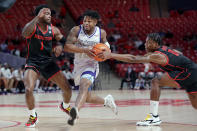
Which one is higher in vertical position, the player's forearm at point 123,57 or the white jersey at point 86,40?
the white jersey at point 86,40

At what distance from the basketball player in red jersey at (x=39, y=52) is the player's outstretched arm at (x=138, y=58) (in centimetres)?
121

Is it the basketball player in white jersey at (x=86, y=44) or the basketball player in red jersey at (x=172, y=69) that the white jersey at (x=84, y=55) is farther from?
the basketball player in red jersey at (x=172, y=69)

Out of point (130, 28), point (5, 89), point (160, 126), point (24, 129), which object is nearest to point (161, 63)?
point (160, 126)

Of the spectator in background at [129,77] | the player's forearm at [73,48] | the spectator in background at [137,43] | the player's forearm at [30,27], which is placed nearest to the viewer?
the player's forearm at [73,48]

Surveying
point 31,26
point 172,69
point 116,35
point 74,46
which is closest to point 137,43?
point 116,35

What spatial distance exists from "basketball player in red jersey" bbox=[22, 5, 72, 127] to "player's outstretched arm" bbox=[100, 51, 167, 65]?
3.98 feet

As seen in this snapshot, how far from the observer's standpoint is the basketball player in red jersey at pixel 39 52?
18.6 ft

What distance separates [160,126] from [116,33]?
19.3 m

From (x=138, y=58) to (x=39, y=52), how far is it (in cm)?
187

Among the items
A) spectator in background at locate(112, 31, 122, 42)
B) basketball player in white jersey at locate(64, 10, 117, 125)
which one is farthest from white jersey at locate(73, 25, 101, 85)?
spectator in background at locate(112, 31, 122, 42)

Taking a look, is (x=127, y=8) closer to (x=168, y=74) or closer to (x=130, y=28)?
(x=130, y=28)

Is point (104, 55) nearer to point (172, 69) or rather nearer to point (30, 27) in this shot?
point (172, 69)

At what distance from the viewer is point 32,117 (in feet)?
18.6

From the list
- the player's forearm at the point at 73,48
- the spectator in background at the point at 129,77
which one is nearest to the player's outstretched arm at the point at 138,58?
the player's forearm at the point at 73,48
